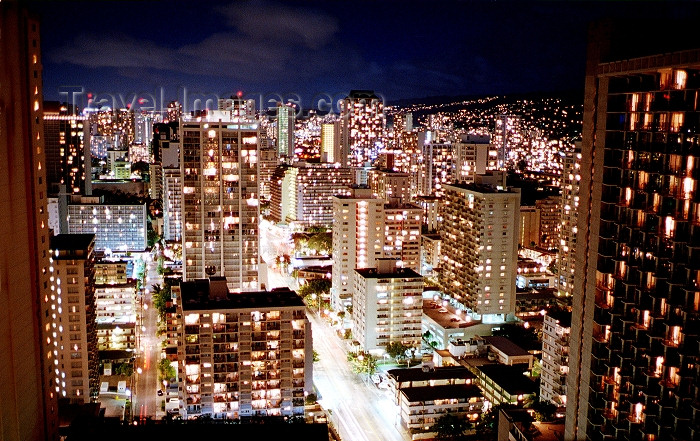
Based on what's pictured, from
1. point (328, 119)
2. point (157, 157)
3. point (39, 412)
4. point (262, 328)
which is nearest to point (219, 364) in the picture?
point (262, 328)

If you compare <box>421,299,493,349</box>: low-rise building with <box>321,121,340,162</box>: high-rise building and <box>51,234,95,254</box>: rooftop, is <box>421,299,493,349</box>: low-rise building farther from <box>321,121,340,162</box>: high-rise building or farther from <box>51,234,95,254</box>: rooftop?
<box>321,121,340,162</box>: high-rise building

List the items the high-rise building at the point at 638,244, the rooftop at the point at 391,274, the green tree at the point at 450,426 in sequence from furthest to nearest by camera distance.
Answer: the rooftop at the point at 391,274
the green tree at the point at 450,426
the high-rise building at the point at 638,244

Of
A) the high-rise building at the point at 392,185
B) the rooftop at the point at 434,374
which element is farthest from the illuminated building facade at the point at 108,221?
the rooftop at the point at 434,374

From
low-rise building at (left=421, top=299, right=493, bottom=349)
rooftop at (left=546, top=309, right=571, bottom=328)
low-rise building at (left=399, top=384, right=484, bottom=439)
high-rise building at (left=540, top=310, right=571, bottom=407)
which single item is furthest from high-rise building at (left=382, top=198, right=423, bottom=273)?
low-rise building at (left=399, top=384, right=484, bottom=439)

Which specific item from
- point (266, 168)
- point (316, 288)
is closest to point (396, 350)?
point (316, 288)

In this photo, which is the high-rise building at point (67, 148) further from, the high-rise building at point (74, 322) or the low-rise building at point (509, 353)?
the low-rise building at point (509, 353)

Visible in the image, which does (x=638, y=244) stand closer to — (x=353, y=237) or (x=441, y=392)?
(x=441, y=392)

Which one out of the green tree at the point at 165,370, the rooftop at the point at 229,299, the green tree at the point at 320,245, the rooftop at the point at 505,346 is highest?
the rooftop at the point at 229,299
